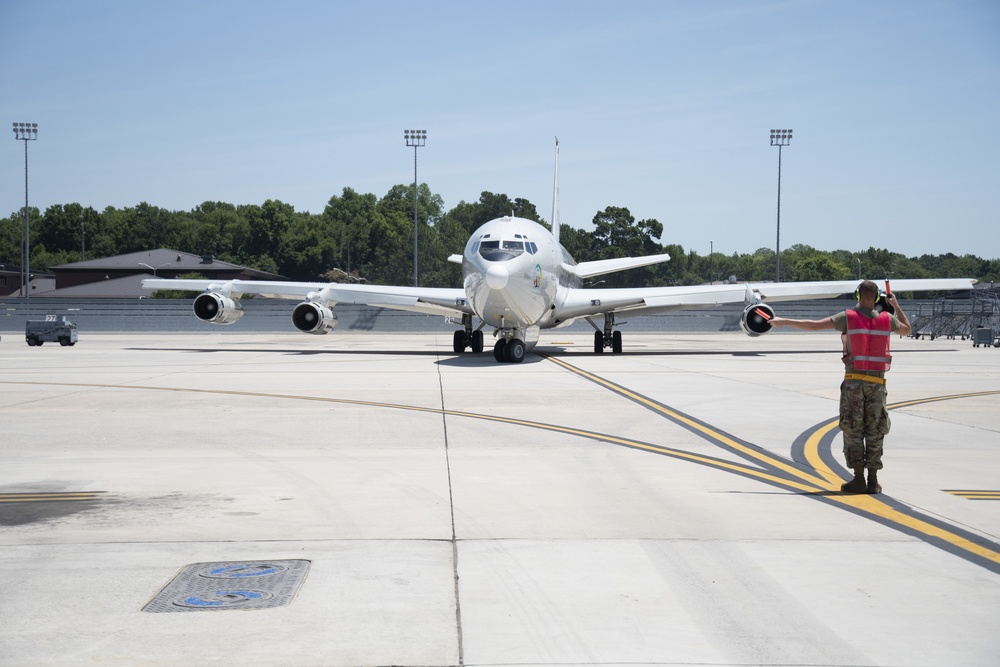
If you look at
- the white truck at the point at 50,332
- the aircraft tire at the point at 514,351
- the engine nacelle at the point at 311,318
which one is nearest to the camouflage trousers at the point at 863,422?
the aircraft tire at the point at 514,351

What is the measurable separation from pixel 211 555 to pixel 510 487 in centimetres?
347

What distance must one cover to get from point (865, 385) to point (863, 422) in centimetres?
37

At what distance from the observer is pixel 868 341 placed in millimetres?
9711

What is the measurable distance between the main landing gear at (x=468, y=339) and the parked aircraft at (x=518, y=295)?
38 mm

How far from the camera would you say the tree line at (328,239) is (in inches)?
4956

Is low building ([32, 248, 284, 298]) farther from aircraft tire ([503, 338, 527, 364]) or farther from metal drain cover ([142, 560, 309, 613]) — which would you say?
metal drain cover ([142, 560, 309, 613])

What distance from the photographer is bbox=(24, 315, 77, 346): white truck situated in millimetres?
42219

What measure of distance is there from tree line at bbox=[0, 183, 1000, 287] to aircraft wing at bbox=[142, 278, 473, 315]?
63.8 metres

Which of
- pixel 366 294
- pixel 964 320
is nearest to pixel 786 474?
pixel 366 294

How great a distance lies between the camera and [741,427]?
14602 mm

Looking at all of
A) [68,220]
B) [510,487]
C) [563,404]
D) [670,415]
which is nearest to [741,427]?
[670,415]

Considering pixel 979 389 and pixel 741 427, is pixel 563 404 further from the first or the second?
pixel 979 389

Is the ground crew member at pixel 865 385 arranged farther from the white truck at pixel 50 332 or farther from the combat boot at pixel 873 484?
the white truck at pixel 50 332

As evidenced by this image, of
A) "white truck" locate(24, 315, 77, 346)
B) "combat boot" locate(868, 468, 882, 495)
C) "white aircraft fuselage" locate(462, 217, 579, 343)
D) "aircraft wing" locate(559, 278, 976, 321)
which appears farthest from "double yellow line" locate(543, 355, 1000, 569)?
"white truck" locate(24, 315, 77, 346)
